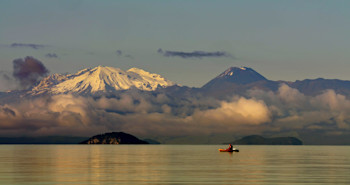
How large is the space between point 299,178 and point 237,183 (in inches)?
689

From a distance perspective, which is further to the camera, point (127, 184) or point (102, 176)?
point (102, 176)

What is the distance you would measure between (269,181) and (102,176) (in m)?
32.1

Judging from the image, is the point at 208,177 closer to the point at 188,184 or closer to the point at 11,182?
the point at 188,184

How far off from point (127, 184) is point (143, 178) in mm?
12189

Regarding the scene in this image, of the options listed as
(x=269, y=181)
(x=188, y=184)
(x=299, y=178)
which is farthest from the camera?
(x=299, y=178)

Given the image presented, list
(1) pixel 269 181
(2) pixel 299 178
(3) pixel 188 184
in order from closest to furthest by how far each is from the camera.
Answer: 1. (3) pixel 188 184
2. (1) pixel 269 181
3. (2) pixel 299 178

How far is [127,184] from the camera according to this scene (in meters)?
93.2

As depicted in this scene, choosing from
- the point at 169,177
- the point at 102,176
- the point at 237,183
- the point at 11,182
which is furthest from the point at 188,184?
the point at 11,182

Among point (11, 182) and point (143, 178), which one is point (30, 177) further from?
point (143, 178)

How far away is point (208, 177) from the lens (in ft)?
349

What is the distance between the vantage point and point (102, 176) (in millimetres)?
109000

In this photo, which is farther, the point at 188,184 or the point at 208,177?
the point at 208,177

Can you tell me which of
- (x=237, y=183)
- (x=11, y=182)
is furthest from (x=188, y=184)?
(x=11, y=182)

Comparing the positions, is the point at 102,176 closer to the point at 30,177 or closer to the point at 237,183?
the point at 30,177
